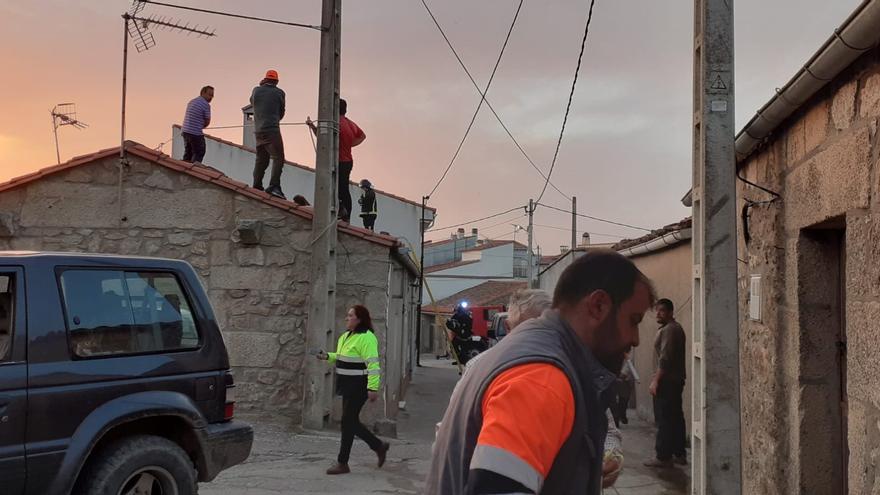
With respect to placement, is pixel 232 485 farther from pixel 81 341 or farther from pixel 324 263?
pixel 324 263

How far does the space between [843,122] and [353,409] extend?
5.14 meters

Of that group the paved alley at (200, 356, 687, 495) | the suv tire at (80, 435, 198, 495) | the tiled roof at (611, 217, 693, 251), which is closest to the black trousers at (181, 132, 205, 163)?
the paved alley at (200, 356, 687, 495)

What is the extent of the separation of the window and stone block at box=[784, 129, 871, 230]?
4208 millimetres

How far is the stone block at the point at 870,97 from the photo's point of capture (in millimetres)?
3775

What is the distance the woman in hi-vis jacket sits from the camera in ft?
24.8

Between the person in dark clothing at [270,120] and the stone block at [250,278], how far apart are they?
5.14 ft

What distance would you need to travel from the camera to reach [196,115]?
1156cm

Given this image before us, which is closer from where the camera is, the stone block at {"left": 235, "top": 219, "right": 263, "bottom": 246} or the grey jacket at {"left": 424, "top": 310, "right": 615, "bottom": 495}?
the grey jacket at {"left": 424, "top": 310, "right": 615, "bottom": 495}

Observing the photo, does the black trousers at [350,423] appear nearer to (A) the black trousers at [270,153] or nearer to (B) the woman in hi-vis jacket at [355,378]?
(B) the woman in hi-vis jacket at [355,378]

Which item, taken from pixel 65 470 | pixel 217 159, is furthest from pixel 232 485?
pixel 217 159

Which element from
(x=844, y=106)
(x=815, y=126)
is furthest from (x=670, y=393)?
(x=844, y=106)

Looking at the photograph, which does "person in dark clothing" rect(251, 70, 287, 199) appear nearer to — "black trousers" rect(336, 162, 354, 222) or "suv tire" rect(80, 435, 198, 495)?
"black trousers" rect(336, 162, 354, 222)

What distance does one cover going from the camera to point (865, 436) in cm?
383

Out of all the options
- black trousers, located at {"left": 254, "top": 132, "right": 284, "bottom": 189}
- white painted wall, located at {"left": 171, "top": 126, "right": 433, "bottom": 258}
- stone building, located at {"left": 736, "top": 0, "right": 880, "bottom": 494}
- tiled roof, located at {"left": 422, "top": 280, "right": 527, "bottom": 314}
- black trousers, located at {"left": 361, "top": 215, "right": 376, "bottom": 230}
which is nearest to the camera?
stone building, located at {"left": 736, "top": 0, "right": 880, "bottom": 494}
